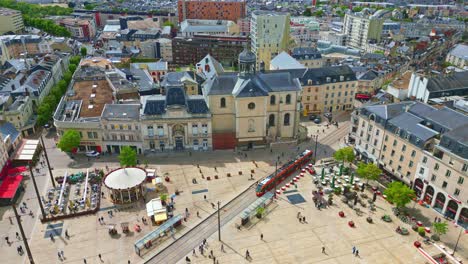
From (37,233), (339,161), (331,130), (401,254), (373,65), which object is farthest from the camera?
(373,65)

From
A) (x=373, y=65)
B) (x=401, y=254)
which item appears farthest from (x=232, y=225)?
(x=373, y=65)

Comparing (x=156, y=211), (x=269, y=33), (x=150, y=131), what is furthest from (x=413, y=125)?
(x=269, y=33)

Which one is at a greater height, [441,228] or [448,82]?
[448,82]

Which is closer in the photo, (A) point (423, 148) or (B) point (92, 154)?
(A) point (423, 148)

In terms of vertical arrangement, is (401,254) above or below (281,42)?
below

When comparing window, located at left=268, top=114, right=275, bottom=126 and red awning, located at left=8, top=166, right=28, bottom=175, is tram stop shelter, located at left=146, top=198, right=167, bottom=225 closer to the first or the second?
red awning, located at left=8, top=166, right=28, bottom=175

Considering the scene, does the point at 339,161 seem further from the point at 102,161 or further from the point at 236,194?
the point at 102,161

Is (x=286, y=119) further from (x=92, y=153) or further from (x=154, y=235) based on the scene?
→ (x=92, y=153)
